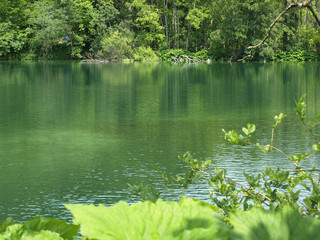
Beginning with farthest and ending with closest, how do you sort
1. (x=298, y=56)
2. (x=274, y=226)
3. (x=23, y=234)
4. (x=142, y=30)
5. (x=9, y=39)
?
(x=142, y=30), (x=298, y=56), (x=9, y=39), (x=23, y=234), (x=274, y=226)

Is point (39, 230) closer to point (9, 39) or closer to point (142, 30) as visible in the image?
point (9, 39)

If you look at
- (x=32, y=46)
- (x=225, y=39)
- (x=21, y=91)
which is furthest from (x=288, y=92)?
(x=32, y=46)

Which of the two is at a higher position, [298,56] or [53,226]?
[298,56]

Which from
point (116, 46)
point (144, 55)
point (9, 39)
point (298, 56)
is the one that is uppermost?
point (9, 39)

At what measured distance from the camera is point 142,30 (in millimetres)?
51312

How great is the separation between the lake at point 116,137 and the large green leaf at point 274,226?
2002 millimetres

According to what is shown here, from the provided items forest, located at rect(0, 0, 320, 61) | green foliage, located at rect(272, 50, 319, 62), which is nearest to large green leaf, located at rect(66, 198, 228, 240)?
forest, located at rect(0, 0, 320, 61)

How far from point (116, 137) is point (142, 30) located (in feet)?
135

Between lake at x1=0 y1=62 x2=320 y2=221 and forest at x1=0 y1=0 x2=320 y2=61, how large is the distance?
2338cm

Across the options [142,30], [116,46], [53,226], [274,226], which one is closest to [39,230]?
[53,226]

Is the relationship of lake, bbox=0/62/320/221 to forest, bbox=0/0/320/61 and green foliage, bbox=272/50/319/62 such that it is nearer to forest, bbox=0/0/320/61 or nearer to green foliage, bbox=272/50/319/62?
forest, bbox=0/0/320/61

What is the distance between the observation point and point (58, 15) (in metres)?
48.0

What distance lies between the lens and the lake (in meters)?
7.38

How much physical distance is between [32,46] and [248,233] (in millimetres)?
50146
